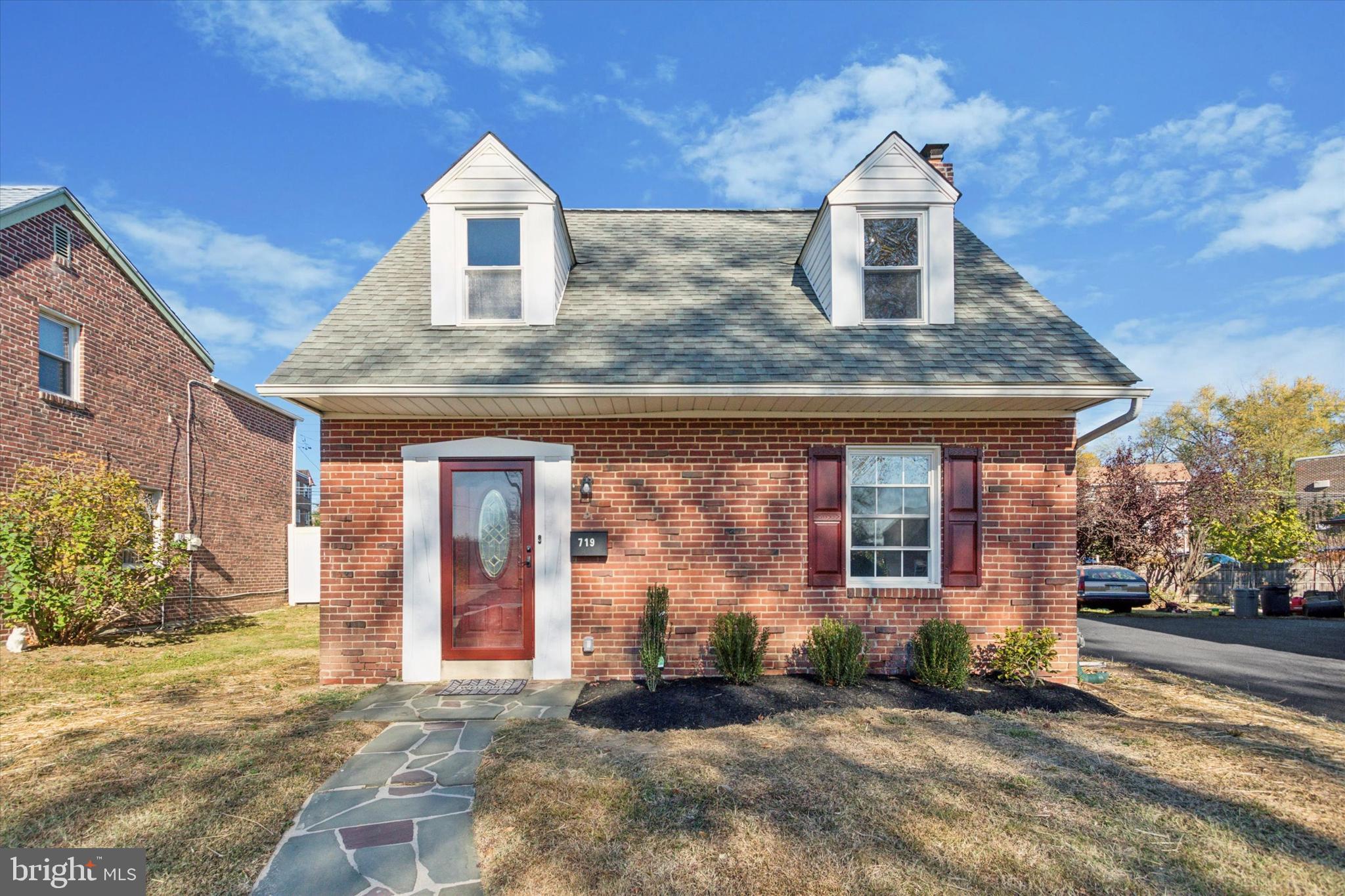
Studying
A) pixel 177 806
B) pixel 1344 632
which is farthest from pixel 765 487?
pixel 1344 632

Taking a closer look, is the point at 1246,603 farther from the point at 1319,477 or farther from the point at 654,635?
the point at 1319,477

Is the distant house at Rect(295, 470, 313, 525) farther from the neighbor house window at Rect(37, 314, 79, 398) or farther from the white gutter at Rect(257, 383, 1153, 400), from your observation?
the white gutter at Rect(257, 383, 1153, 400)

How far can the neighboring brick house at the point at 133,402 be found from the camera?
901cm

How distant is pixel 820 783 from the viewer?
3982 millimetres

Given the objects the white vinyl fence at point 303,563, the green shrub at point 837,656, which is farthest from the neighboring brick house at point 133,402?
the green shrub at point 837,656

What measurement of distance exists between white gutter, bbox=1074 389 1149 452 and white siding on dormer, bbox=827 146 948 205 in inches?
116

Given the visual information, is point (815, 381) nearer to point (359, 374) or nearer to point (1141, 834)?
point (1141, 834)

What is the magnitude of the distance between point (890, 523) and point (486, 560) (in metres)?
4.32

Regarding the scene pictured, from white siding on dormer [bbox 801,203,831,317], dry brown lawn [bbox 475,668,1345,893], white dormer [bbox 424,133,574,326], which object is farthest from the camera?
white siding on dormer [bbox 801,203,831,317]

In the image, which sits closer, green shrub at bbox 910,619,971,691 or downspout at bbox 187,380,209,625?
green shrub at bbox 910,619,971,691

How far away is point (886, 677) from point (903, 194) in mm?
5318

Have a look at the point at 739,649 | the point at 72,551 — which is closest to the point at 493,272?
the point at 739,649

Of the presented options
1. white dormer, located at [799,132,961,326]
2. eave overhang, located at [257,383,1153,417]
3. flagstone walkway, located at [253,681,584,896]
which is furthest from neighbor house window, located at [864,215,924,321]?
flagstone walkway, located at [253,681,584,896]

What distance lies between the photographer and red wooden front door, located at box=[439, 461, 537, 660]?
6.57 m
